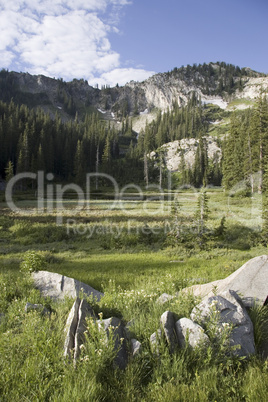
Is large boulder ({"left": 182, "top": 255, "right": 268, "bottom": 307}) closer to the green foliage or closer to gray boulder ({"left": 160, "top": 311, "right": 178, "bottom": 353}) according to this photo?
gray boulder ({"left": 160, "top": 311, "right": 178, "bottom": 353})

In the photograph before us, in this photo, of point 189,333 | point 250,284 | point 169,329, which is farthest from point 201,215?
point 189,333

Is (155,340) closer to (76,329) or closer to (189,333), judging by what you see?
(189,333)

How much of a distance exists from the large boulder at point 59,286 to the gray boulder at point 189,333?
352 cm

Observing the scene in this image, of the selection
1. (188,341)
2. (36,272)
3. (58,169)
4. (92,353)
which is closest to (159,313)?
(188,341)

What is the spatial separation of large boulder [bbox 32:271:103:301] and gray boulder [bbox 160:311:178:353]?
3.31 metres

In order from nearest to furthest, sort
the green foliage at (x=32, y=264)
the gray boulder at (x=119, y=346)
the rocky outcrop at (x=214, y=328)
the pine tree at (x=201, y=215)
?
the gray boulder at (x=119, y=346), the rocky outcrop at (x=214, y=328), the green foliage at (x=32, y=264), the pine tree at (x=201, y=215)

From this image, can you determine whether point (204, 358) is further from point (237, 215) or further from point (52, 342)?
point (237, 215)

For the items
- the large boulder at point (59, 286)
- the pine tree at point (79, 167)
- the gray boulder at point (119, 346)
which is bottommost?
the large boulder at point (59, 286)

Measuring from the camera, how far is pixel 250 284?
635 cm

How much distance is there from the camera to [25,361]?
398 cm

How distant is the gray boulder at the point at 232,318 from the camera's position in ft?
14.5

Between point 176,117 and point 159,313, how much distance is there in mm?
170547

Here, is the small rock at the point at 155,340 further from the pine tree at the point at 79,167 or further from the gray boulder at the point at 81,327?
the pine tree at the point at 79,167

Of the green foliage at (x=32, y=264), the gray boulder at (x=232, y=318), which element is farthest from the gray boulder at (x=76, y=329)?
the green foliage at (x=32, y=264)
